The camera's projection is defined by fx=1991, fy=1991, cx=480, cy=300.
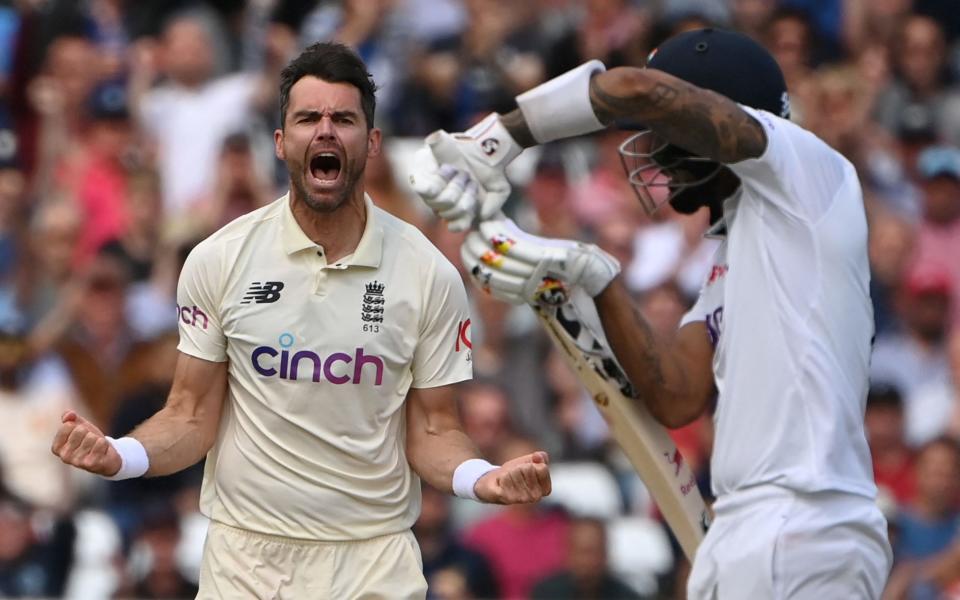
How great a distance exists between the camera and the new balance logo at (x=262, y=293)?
6.22 meters

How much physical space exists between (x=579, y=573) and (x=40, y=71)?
5.33 meters

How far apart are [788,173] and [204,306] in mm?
1870

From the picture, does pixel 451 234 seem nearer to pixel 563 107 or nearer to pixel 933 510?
pixel 933 510

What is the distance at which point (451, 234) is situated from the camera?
1162cm

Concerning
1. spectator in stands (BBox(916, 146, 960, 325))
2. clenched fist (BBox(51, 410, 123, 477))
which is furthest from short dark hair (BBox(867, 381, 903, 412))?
clenched fist (BBox(51, 410, 123, 477))

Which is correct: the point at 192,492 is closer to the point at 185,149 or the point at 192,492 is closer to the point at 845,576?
the point at 185,149

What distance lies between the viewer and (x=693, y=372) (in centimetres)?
677

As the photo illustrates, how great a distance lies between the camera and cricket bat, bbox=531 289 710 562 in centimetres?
693

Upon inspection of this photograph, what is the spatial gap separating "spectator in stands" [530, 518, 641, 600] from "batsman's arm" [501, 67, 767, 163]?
14.2ft

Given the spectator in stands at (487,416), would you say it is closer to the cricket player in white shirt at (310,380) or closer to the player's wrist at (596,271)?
the player's wrist at (596,271)

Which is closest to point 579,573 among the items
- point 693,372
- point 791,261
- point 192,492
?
point 192,492

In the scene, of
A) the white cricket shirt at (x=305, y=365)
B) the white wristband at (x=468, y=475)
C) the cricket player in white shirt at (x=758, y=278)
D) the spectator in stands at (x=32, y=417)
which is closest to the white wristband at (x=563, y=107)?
the cricket player in white shirt at (x=758, y=278)

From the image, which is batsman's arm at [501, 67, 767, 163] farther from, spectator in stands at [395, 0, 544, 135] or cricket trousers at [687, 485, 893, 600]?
spectator in stands at [395, 0, 544, 135]

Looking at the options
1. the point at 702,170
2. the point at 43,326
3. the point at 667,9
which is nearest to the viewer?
the point at 702,170
